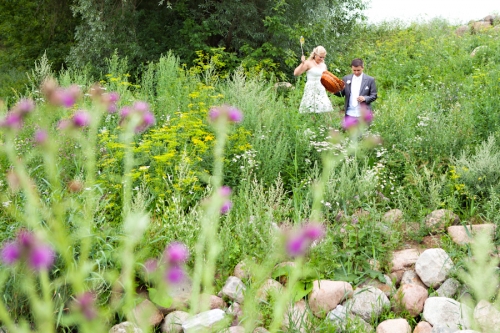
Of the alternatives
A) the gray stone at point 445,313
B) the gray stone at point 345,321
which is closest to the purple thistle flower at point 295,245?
the gray stone at point 345,321

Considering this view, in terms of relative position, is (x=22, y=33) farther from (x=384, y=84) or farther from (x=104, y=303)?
(x=104, y=303)

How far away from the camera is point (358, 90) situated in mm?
6590

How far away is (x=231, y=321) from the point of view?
2957mm

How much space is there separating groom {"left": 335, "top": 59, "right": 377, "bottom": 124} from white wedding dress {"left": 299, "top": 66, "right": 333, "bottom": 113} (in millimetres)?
348

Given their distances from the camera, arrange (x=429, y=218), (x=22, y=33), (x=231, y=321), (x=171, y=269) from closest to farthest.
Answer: (x=171, y=269)
(x=231, y=321)
(x=429, y=218)
(x=22, y=33)

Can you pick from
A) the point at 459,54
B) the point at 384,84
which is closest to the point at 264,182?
the point at 384,84

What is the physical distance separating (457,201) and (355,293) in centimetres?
173

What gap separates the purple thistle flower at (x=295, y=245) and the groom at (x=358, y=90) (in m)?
5.56

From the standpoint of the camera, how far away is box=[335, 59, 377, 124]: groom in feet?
21.2

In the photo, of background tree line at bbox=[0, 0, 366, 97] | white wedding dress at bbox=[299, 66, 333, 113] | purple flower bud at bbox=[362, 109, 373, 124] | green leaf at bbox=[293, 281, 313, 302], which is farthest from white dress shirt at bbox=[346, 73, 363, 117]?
purple flower bud at bbox=[362, 109, 373, 124]

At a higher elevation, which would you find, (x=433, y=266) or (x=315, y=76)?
(x=315, y=76)

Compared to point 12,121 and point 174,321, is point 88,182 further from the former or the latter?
point 174,321

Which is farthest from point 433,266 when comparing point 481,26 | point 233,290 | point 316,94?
point 481,26

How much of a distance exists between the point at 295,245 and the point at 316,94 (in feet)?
20.6
